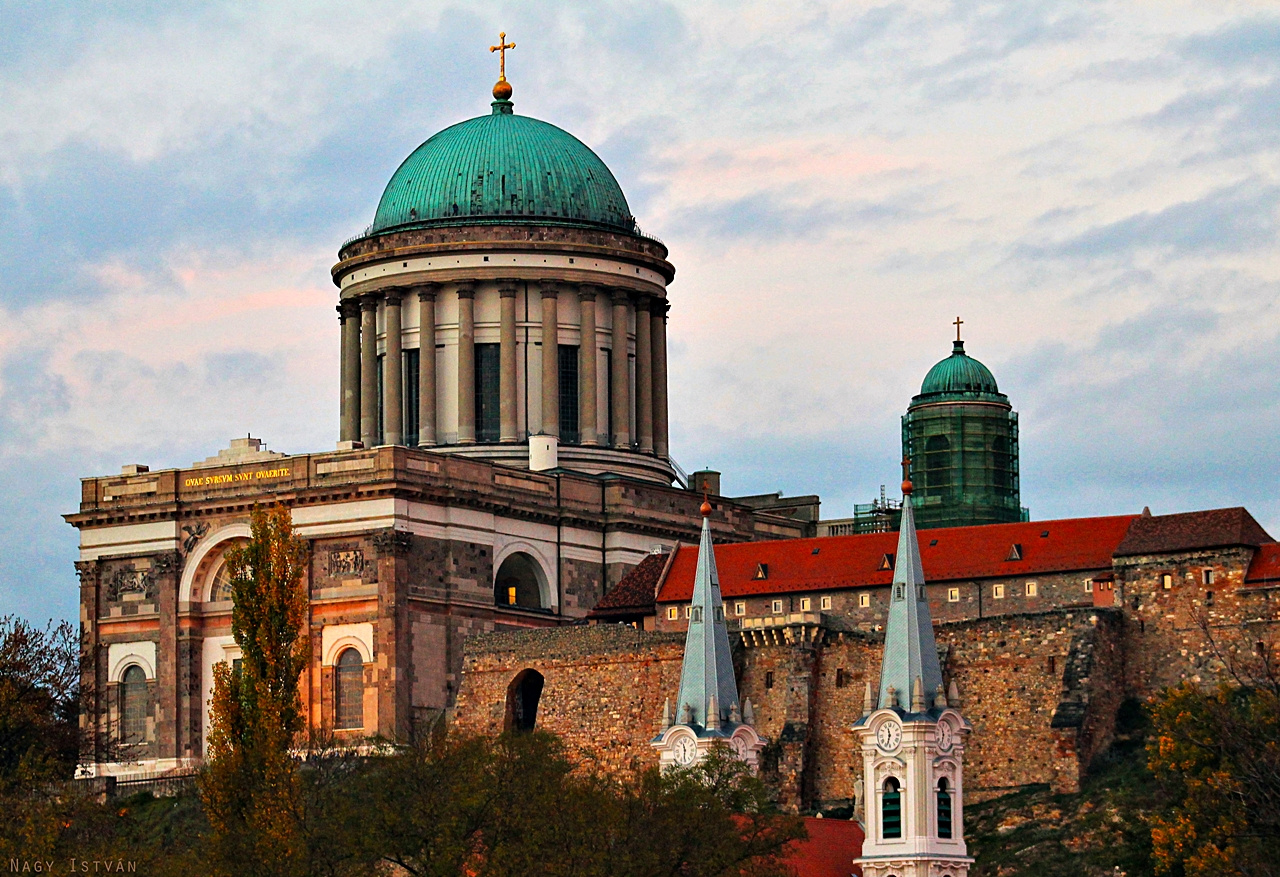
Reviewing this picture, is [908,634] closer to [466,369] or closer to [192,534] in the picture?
[192,534]

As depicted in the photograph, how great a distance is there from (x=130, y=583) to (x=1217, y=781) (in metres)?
56.5

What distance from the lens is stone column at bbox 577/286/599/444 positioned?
14625 cm

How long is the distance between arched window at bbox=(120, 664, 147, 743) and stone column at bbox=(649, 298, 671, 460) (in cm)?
2608

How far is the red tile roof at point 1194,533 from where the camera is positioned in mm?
117312

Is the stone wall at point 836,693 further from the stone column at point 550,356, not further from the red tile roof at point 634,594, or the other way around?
the stone column at point 550,356

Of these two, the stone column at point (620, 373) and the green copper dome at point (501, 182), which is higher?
the green copper dome at point (501, 182)

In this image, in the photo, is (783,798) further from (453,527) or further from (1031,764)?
(453,527)

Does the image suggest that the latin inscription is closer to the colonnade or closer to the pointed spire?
the colonnade

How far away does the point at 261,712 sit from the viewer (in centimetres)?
11250

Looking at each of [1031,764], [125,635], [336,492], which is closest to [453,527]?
[336,492]

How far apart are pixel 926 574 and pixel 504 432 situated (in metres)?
26.7

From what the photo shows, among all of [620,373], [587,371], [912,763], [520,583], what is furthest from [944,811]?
[620,373]

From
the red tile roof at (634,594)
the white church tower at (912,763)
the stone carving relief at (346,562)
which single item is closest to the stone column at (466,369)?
the red tile roof at (634,594)

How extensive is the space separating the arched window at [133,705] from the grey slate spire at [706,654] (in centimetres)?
2716
